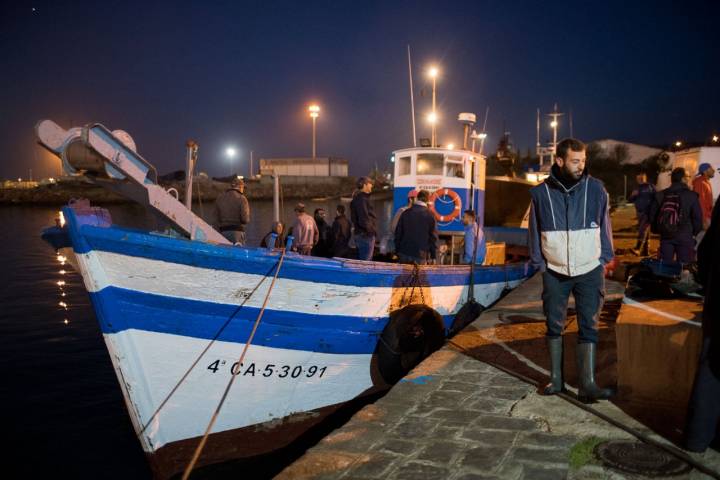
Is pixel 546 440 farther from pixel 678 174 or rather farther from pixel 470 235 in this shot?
pixel 470 235

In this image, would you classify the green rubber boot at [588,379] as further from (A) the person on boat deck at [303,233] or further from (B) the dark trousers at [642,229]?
(B) the dark trousers at [642,229]

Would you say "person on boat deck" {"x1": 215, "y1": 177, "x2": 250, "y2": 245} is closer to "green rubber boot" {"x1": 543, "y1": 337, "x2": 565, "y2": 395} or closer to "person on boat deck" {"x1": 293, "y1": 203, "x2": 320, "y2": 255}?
"person on boat deck" {"x1": 293, "y1": 203, "x2": 320, "y2": 255}

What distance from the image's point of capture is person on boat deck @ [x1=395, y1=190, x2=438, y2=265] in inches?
295

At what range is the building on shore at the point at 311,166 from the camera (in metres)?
103

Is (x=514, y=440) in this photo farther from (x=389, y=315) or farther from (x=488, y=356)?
(x=389, y=315)

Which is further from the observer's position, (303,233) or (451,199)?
(451,199)

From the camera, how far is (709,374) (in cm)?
321

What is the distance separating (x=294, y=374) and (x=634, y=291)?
3435mm

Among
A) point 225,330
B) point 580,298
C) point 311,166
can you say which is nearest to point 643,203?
point 580,298

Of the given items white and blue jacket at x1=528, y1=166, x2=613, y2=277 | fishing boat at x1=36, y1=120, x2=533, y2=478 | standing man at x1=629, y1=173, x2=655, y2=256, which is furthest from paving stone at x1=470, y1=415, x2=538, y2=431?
standing man at x1=629, y1=173, x2=655, y2=256

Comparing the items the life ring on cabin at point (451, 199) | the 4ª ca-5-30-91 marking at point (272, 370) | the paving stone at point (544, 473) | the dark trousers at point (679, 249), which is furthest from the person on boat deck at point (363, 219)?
the paving stone at point (544, 473)

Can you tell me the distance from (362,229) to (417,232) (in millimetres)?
1588

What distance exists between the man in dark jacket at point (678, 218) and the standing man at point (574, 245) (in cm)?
334

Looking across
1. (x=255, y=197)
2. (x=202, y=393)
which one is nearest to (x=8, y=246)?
(x=202, y=393)
